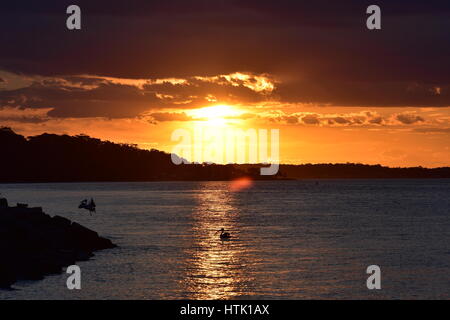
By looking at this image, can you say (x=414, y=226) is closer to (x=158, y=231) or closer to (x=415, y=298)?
(x=158, y=231)

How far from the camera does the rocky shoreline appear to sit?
43188mm

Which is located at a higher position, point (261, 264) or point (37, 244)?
point (37, 244)

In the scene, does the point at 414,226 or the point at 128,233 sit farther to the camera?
the point at 414,226

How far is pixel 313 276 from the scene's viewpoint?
46.2 m

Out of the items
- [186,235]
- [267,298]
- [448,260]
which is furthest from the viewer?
[186,235]

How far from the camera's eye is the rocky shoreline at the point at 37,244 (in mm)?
43188

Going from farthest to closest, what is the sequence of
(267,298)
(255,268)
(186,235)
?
(186,235), (255,268), (267,298)

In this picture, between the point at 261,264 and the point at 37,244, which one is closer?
the point at 37,244

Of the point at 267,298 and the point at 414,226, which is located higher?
the point at 414,226

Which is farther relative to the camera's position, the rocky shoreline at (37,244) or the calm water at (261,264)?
the rocky shoreline at (37,244)

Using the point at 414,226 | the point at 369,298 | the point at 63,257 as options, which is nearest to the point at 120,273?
the point at 63,257

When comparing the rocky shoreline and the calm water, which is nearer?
the calm water

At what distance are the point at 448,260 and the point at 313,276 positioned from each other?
16.0 metres

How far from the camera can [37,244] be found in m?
48.8
